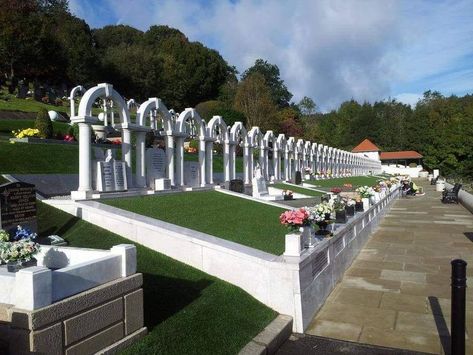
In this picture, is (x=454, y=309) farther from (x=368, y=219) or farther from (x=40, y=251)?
(x=368, y=219)

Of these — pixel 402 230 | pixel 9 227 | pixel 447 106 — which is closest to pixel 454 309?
pixel 9 227

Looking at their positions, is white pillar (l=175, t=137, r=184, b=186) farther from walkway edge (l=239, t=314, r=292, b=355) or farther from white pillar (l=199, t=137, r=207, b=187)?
walkway edge (l=239, t=314, r=292, b=355)

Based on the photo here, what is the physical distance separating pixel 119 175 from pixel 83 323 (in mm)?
8721

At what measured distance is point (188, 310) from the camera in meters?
5.61

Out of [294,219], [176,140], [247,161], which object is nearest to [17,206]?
[294,219]

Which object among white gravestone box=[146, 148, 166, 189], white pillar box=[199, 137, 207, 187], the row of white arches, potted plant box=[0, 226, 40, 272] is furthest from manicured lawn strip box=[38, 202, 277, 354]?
white pillar box=[199, 137, 207, 187]

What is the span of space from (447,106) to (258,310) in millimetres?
98736

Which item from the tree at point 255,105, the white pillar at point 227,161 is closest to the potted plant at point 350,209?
the white pillar at point 227,161

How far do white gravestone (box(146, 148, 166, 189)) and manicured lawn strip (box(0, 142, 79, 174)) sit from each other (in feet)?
8.18

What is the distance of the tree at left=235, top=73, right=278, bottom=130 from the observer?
176 ft

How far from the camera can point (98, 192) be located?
444 inches

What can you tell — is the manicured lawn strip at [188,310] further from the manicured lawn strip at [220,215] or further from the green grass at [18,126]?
the green grass at [18,126]

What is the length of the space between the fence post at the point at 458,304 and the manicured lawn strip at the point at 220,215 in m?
3.35

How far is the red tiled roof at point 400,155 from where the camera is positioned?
304 ft
